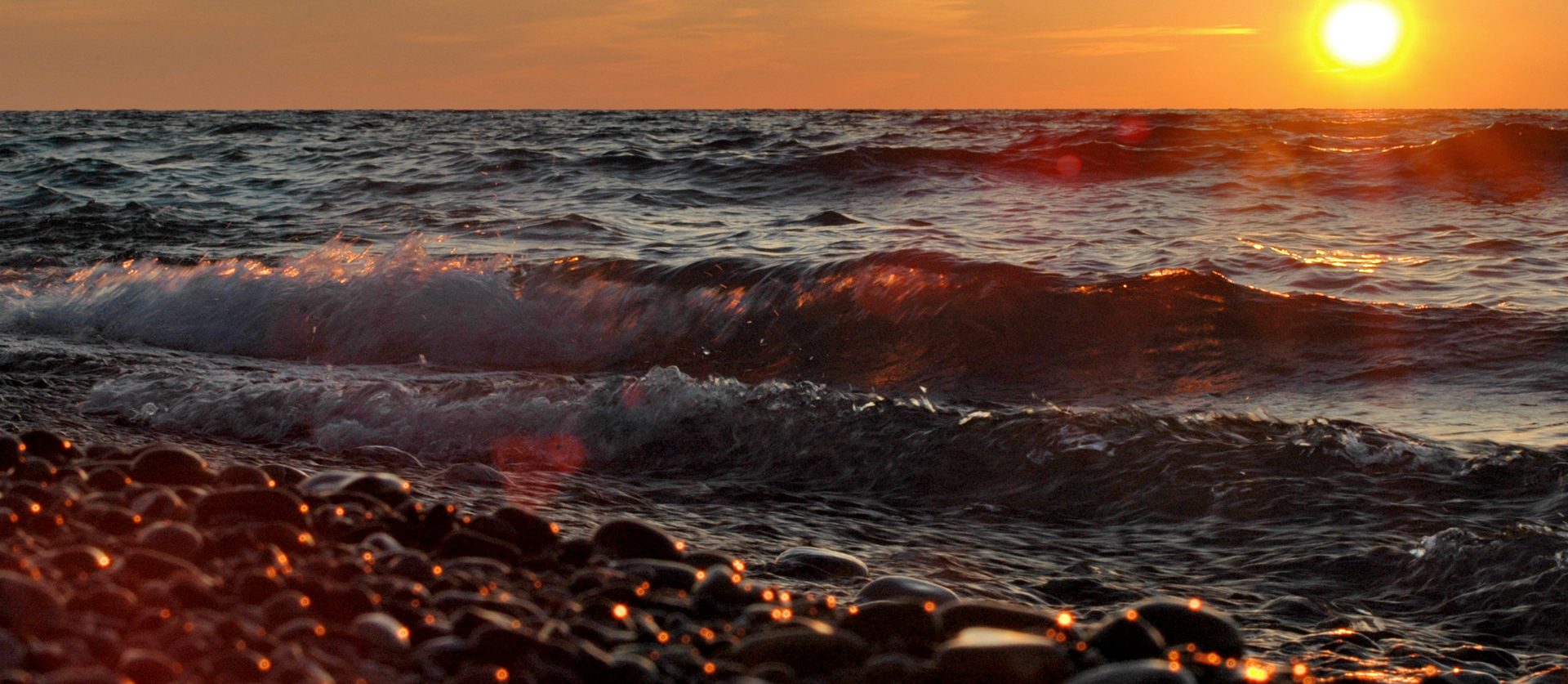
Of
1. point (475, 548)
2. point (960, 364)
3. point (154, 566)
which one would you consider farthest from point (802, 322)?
point (154, 566)

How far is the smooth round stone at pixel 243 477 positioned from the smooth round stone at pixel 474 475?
994 mm

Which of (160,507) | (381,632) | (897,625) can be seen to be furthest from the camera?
(160,507)

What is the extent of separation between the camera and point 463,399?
5.00m

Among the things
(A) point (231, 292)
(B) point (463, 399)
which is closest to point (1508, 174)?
(B) point (463, 399)

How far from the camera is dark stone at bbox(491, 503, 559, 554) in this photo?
2674 millimetres

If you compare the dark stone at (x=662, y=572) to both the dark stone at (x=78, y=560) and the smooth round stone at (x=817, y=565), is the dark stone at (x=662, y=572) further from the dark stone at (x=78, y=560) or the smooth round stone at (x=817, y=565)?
the dark stone at (x=78, y=560)

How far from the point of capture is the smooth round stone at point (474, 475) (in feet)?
13.0

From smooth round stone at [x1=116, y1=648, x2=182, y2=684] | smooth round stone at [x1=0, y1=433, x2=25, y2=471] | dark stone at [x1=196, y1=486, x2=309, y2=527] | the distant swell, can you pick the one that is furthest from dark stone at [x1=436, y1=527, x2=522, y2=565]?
the distant swell

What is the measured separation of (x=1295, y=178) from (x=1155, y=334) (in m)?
6.96

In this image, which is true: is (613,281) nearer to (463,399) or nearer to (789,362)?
(789,362)

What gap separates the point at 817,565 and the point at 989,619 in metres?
0.98

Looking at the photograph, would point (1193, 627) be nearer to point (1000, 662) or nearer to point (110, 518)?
point (1000, 662)

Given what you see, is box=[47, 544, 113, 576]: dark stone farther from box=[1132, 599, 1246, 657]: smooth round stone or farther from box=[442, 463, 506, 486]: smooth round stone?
box=[1132, 599, 1246, 657]: smooth round stone

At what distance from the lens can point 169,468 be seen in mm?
3012
